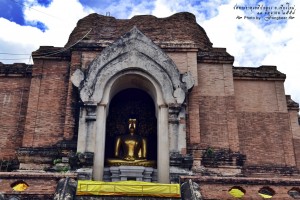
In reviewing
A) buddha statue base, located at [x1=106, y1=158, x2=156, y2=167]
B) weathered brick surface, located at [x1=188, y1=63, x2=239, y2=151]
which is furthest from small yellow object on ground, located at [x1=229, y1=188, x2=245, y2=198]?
buddha statue base, located at [x1=106, y1=158, x2=156, y2=167]

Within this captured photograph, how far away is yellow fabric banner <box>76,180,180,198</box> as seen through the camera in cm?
1027

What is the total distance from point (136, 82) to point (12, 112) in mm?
5249

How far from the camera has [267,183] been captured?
1120 centimetres

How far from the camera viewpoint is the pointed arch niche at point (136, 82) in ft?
44.3

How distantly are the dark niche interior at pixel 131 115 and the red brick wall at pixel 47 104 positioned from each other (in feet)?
7.33

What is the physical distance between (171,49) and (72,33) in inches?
186

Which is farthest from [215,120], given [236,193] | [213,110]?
[236,193]

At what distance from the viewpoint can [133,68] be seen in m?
14.7

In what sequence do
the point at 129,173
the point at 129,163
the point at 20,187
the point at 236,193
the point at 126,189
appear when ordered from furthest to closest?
1. the point at 129,163
2. the point at 129,173
3. the point at 236,193
4. the point at 20,187
5. the point at 126,189

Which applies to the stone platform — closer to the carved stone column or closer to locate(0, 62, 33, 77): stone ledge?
the carved stone column

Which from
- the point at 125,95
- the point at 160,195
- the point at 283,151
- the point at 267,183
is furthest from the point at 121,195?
the point at 283,151

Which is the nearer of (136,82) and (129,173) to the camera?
(129,173)

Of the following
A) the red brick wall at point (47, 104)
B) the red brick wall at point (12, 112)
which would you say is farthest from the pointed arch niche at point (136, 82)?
the red brick wall at point (12, 112)

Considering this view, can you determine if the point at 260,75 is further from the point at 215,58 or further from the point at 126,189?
the point at 126,189
